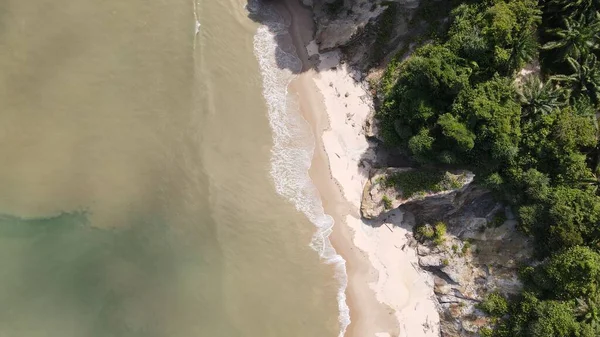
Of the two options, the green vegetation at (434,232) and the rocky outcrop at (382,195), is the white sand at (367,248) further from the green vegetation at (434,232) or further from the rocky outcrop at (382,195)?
the green vegetation at (434,232)

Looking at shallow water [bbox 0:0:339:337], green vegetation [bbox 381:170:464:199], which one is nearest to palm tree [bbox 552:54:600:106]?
green vegetation [bbox 381:170:464:199]

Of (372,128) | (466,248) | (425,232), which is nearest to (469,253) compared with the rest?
(466,248)

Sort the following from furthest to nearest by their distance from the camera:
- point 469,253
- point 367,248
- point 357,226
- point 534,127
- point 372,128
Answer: point 372,128, point 357,226, point 367,248, point 469,253, point 534,127

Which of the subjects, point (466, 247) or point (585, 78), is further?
point (466, 247)

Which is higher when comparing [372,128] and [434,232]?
[372,128]

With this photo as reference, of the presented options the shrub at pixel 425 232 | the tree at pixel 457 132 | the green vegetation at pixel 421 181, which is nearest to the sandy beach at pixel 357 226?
the shrub at pixel 425 232

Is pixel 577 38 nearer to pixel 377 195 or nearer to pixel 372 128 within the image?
pixel 372 128
